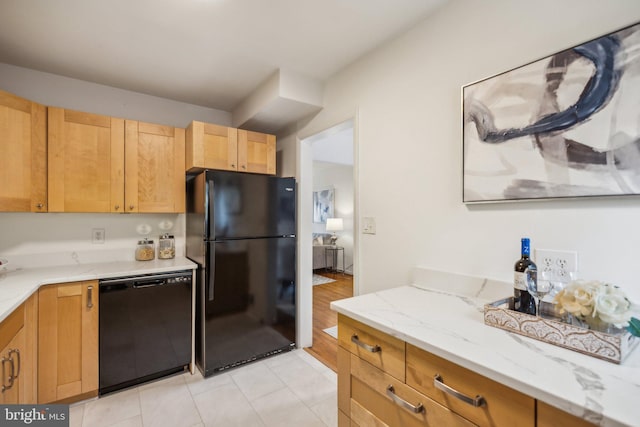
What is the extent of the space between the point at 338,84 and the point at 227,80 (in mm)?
942

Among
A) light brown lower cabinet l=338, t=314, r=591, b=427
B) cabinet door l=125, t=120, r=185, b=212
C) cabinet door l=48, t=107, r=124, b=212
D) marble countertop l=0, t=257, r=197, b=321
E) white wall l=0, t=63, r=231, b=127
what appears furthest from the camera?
cabinet door l=125, t=120, r=185, b=212

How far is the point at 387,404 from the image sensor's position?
1.06 m

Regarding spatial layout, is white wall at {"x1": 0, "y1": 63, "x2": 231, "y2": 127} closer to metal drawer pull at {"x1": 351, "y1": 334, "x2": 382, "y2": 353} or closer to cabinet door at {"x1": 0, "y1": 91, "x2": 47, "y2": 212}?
cabinet door at {"x1": 0, "y1": 91, "x2": 47, "y2": 212}

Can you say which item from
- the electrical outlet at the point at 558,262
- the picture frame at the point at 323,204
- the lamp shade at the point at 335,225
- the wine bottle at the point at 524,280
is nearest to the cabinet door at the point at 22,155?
the wine bottle at the point at 524,280

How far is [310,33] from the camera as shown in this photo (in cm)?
177

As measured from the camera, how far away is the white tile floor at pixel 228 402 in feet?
5.77

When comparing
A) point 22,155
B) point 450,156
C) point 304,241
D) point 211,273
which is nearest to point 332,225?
point 304,241

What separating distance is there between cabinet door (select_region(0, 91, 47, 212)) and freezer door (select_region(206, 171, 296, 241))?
3.73 feet

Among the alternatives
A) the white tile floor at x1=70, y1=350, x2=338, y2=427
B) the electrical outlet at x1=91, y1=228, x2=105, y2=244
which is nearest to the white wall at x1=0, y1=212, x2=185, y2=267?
the electrical outlet at x1=91, y1=228, x2=105, y2=244

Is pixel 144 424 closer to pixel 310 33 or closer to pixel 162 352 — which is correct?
pixel 162 352

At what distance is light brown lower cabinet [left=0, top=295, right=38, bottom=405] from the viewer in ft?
4.33

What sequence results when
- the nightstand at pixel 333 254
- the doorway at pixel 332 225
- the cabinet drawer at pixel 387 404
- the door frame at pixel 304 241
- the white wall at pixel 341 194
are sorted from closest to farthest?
the cabinet drawer at pixel 387 404 → the door frame at pixel 304 241 → the doorway at pixel 332 225 → the white wall at pixel 341 194 → the nightstand at pixel 333 254

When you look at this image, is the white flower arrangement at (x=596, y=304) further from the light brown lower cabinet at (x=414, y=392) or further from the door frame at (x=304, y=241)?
the door frame at (x=304, y=241)

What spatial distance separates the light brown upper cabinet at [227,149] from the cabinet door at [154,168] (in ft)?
0.39
